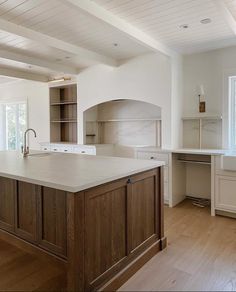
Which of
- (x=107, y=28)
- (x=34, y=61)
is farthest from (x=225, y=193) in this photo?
(x=34, y=61)

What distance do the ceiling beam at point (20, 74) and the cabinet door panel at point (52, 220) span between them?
13.6 ft

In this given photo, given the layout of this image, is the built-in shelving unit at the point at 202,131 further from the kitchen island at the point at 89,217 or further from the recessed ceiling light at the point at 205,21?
the kitchen island at the point at 89,217

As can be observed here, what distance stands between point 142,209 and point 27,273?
3.82ft

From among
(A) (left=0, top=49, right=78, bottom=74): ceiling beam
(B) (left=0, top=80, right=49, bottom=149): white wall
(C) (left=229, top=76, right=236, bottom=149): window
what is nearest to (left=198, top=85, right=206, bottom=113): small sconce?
(C) (left=229, top=76, right=236, bottom=149): window

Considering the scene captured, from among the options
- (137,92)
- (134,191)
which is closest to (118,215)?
(134,191)

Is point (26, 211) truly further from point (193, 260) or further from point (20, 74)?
point (20, 74)

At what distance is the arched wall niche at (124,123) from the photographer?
4781mm

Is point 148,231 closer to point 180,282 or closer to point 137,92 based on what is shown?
point 180,282

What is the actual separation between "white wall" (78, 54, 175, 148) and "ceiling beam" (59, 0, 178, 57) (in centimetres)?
40

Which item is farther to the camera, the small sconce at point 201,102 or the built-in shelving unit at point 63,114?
the built-in shelving unit at point 63,114

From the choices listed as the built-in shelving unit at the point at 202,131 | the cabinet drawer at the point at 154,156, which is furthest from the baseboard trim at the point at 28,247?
the built-in shelving unit at the point at 202,131

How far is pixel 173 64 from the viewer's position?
4059 millimetres

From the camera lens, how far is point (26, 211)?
2211 millimetres

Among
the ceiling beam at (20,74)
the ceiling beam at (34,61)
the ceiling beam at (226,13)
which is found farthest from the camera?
the ceiling beam at (20,74)
